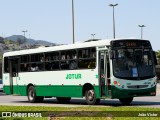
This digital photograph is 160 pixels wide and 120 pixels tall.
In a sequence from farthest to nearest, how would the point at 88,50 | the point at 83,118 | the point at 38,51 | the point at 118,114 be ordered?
the point at 38,51, the point at 88,50, the point at 118,114, the point at 83,118

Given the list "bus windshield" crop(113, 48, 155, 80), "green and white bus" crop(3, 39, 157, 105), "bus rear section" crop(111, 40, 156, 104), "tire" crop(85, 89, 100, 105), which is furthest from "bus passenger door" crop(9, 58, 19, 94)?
"bus windshield" crop(113, 48, 155, 80)

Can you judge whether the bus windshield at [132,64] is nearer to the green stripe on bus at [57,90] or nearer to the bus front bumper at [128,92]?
the bus front bumper at [128,92]

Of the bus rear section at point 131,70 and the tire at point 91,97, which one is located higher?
the bus rear section at point 131,70

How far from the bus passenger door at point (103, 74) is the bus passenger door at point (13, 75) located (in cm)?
848

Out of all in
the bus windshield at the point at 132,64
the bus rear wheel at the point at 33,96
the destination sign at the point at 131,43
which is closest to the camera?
the bus windshield at the point at 132,64

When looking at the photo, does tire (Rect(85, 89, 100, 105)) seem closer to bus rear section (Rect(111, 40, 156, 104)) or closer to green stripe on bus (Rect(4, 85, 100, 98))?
green stripe on bus (Rect(4, 85, 100, 98))

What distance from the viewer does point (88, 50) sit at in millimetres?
24062

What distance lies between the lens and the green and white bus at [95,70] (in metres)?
22.6

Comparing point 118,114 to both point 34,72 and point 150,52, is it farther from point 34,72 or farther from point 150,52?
point 34,72

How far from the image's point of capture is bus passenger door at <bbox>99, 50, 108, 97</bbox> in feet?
75.0

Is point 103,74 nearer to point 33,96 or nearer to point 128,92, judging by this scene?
point 128,92

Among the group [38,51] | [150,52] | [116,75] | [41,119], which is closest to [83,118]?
[41,119]

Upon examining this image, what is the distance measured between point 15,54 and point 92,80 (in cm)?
825

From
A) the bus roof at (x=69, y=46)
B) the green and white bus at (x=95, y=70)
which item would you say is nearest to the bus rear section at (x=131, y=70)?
the green and white bus at (x=95, y=70)
